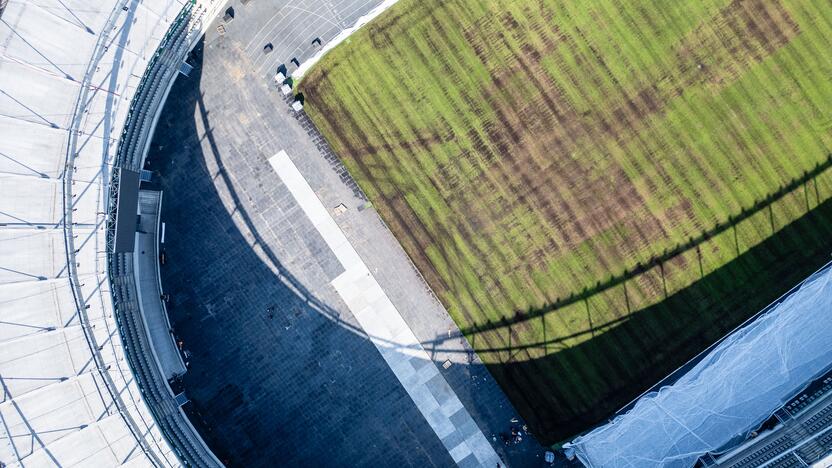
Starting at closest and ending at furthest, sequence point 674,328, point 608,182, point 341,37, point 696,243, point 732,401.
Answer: point 732,401, point 674,328, point 696,243, point 608,182, point 341,37

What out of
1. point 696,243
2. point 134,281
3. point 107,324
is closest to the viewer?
point 107,324

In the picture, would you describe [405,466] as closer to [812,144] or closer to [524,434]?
[524,434]

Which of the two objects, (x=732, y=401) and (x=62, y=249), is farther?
(x=732, y=401)

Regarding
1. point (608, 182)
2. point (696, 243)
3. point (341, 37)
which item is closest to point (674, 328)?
point (696, 243)

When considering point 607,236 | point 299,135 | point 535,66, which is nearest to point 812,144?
point 607,236

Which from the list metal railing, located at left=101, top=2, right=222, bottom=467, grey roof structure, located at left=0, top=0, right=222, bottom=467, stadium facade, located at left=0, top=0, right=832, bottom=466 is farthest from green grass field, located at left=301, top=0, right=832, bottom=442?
grey roof structure, located at left=0, top=0, right=222, bottom=467

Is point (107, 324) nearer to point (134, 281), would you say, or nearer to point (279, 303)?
point (134, 281)

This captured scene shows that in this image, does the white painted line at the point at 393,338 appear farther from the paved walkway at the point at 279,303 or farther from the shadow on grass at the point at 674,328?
the shadow on grass at the point at 674,328

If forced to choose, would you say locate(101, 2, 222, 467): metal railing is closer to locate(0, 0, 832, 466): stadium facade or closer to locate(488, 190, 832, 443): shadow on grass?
locate(0, 0, 832, 466): stadium facade
